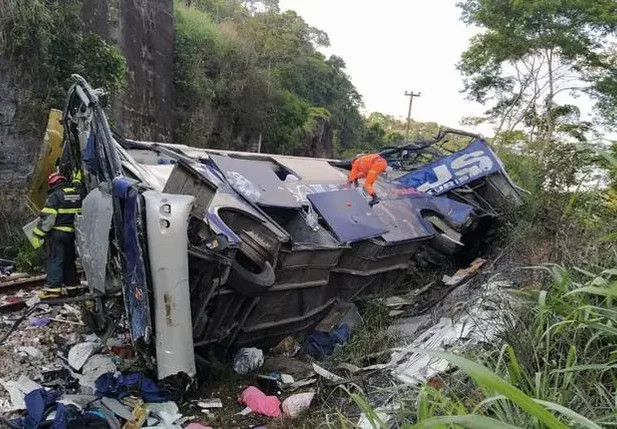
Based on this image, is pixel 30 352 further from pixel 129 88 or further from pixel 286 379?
pixel 129 88

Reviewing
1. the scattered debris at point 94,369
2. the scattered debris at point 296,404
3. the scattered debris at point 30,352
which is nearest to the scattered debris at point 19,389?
the scattered debris at point 94,369

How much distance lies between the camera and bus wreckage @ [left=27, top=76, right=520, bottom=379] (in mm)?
3600

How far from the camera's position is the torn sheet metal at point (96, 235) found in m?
3.93

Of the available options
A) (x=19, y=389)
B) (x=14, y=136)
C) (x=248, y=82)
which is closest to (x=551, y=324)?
(x=19, y=389)

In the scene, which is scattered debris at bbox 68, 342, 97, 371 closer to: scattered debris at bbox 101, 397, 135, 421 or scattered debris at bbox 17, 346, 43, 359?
scattered debris at bbox 17, 346, 43, 359

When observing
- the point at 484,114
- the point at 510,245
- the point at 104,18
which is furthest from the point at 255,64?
the point at 510,245

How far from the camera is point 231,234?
399cm

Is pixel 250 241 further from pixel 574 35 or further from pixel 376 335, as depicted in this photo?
pixel 574 35

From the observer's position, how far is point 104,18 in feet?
39.2

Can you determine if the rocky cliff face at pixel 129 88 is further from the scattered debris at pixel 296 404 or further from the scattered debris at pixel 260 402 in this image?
the scattered debris at pixel 296 404

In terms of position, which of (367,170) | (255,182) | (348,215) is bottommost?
(348,215)

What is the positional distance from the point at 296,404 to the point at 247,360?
87cm

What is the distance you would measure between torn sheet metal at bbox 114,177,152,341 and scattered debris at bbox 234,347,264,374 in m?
1.17

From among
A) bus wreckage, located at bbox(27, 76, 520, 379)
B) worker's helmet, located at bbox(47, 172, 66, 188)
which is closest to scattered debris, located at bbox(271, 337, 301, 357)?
bus wreckage, located at bbox(27, 76, 520, 379)
